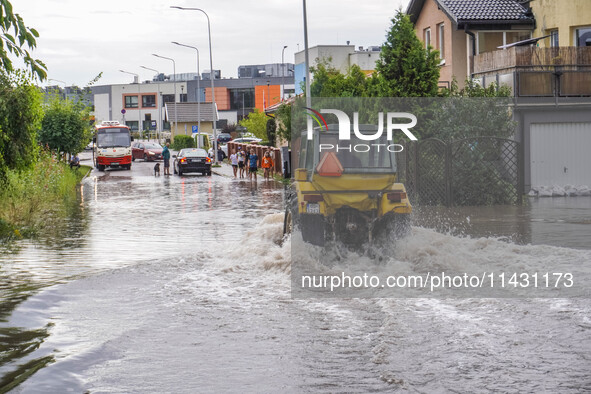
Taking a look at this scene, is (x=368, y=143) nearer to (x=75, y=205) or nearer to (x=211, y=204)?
(x=211, y=204)

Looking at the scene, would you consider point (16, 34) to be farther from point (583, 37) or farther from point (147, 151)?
point (147, 151)

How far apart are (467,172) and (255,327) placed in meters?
16.1

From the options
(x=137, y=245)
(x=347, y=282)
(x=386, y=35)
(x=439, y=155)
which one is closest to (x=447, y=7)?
(x=386, y=35)

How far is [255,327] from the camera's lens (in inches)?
369

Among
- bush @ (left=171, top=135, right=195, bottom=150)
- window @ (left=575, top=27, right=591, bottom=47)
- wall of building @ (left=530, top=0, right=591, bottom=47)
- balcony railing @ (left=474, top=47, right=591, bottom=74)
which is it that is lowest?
bush @ (left=171, top=135, right=195, bottom=150)

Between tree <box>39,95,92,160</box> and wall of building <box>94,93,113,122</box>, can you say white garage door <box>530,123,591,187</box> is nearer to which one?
tree <box>39,95,92,160</box>

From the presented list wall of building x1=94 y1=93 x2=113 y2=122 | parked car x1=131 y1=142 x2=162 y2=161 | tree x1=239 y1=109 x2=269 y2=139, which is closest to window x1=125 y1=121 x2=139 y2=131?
wall of building x1=94 y1=93 x2=113 y2=122

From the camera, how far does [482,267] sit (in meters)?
12.7

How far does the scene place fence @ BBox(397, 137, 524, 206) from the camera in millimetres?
24328

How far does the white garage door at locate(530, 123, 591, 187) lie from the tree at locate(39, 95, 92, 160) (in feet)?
83.4

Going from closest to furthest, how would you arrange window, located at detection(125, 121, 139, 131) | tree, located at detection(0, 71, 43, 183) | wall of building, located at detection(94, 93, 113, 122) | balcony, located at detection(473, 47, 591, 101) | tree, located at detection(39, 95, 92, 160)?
tree, located at detection(0, 71, 43, 183), balcony, located at detection(473, 47, 591, 101), tree, located at detection(39, 95, 92, 160), window, located at detection(125, 121, 139, 131), wall of building, located at detection(94, 93, 113, 122)

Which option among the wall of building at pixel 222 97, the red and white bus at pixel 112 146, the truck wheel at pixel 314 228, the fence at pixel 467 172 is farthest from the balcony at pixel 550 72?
the wall of building at pixel 222 97

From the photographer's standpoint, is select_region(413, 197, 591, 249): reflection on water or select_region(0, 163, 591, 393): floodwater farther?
select_region(413, 197, 591, 249): reflection on water

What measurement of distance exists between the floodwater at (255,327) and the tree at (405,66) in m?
11.2
